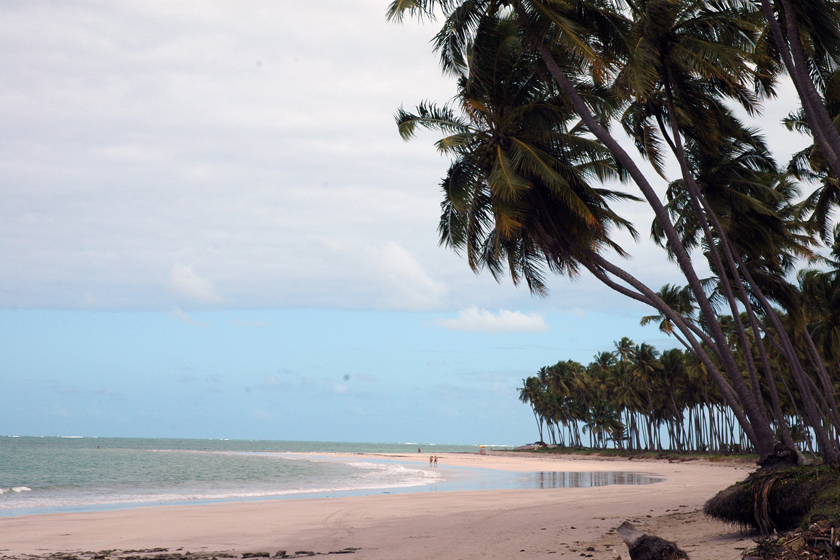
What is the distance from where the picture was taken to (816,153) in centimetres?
1312

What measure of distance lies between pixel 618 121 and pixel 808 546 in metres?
9.92

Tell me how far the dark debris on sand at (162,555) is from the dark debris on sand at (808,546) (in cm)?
596

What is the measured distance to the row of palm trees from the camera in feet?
30.3

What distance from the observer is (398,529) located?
11.9 meters

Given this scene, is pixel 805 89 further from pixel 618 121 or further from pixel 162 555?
pixel 162 555

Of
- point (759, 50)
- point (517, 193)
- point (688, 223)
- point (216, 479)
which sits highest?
point (759, 50)

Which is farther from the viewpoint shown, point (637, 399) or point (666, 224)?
point (637, 399)

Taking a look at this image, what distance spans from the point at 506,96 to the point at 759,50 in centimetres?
406

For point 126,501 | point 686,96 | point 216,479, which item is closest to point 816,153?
point 686,96

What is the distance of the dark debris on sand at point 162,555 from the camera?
9.02 m

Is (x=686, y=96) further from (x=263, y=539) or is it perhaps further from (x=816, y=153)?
(x=263, y=539)

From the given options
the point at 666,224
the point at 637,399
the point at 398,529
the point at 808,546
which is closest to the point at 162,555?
the point at 398,529

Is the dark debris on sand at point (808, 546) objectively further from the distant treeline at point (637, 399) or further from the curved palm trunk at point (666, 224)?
the distant treeline at point (637, 399)

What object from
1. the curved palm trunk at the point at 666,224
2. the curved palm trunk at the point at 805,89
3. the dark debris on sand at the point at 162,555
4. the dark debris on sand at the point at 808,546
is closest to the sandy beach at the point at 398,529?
the dark debris on sand at the point at 162,555
